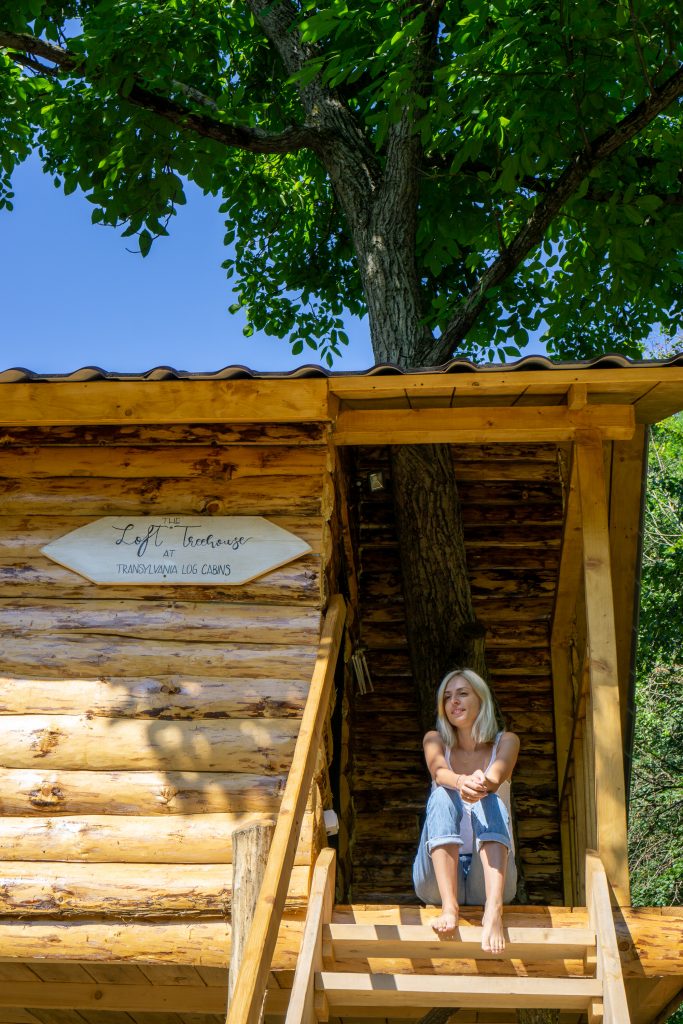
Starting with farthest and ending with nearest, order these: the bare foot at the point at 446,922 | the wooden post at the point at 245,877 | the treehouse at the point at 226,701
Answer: the treehouse at the point at 226,701 < the bare foot at the point at 446,922 < the wooden post at the point at 245,877

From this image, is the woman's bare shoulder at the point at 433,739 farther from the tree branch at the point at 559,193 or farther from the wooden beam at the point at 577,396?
the tree branch at the point at 559,193

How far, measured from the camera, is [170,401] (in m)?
5.52

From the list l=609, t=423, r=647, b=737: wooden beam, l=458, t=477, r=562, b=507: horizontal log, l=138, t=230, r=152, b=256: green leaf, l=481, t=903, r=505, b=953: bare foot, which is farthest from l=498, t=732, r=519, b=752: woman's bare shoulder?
l=138, t=230, r=152, b=256: green leaf

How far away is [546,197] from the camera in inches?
313

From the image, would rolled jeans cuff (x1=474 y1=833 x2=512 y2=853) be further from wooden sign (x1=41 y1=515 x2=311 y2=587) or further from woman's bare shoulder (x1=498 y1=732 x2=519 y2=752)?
wooden sign (x1=41 y1=515 x2=311 y2=587)

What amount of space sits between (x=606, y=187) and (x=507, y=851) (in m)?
5.95

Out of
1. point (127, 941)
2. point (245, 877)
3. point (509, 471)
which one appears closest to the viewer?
point (245, 877)

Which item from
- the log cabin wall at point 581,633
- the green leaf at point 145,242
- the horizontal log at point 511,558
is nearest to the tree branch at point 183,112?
the green leaf at point 145,242

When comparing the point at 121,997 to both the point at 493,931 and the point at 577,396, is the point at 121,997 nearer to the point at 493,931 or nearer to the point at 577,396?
the point at 493,931

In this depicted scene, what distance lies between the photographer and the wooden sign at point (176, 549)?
5.52 metres

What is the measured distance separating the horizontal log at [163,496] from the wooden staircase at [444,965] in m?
1.99

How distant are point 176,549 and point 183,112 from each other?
4.58 m

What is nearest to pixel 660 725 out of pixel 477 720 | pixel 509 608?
pixel 509 608

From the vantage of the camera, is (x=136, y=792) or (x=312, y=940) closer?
(x=312, y=940)
